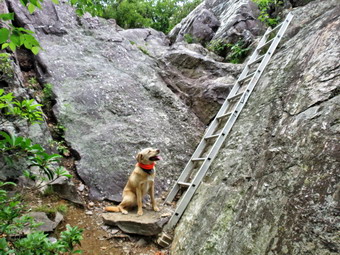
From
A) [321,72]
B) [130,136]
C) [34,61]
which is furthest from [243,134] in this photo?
[34,61]

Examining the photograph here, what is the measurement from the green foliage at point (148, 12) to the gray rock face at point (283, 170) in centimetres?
971

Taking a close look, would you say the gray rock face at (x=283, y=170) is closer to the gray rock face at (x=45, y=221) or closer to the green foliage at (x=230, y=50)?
the gray rock face at (x=45, y=221)

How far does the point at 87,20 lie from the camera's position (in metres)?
8.84

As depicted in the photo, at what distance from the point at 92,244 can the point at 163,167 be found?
7.88 ft

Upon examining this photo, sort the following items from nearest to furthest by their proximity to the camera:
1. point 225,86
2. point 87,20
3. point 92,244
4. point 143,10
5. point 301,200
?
point 301,200, point 92,244, point 225,86, point 87,20, point 143,10

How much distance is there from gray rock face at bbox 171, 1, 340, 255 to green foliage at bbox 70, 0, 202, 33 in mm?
9712

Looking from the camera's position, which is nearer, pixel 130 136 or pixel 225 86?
pixel 130 136

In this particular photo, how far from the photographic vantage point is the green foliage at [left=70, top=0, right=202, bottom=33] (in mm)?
13484

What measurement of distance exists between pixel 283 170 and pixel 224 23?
9252mm

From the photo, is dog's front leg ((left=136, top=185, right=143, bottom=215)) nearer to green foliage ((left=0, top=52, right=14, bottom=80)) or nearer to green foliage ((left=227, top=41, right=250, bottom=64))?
green foliage ((left=0, top=52, right=14, bottom=80))

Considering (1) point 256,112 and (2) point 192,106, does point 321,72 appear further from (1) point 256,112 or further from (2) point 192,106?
(2) point 192,106

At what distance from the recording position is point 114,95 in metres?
6.62

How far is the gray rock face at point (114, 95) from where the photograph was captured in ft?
17.4

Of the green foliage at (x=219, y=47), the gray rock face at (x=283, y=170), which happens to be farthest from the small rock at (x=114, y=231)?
the green foliage at (x=219, y=47)
